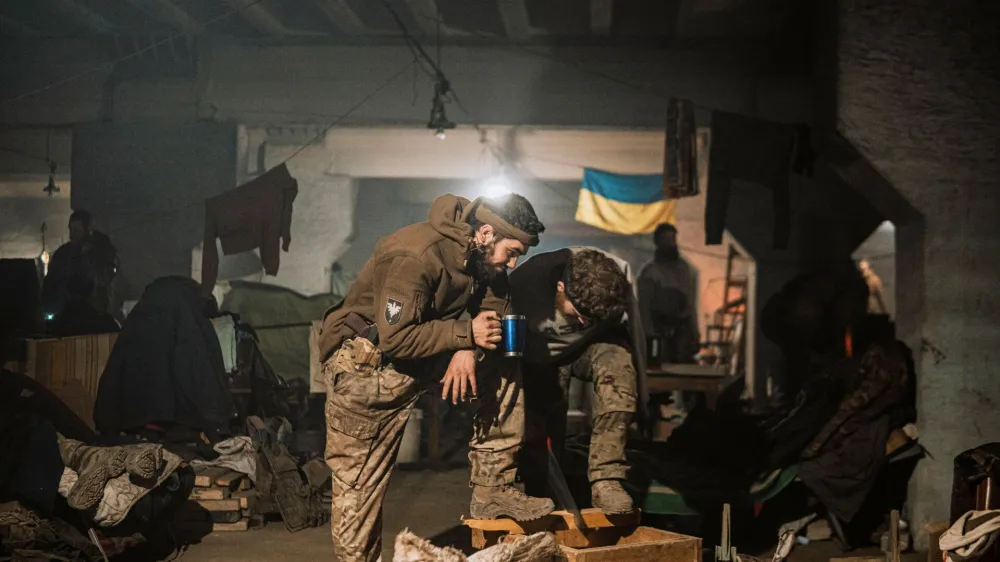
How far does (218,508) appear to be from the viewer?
6.26 m

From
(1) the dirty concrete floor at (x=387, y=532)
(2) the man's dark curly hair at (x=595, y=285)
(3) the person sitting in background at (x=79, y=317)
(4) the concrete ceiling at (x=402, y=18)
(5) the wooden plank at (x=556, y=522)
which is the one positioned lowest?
(1) the dirty concrete floor at (x=387, y=532)

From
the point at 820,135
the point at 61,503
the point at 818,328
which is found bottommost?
the point at 61,503

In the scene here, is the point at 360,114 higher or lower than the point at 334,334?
higher

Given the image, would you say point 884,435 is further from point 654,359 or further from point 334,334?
point 334,334

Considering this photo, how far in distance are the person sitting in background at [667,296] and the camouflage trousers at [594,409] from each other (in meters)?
4.51

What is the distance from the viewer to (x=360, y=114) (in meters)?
9.38

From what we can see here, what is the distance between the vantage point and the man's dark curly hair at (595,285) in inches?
185

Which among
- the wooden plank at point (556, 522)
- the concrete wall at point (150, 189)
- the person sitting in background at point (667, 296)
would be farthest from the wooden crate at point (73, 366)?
the person sitting in background at point (667, 296)

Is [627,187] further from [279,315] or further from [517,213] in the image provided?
[517,213]

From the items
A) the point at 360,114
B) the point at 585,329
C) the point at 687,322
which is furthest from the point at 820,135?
the point at 360,114

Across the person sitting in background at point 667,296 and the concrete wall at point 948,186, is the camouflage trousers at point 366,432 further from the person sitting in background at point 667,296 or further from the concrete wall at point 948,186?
A: the person sitting in background at point 667,296

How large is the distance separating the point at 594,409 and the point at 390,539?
1.80 m

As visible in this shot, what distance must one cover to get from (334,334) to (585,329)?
50.3 inches

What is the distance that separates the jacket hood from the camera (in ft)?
13.9
